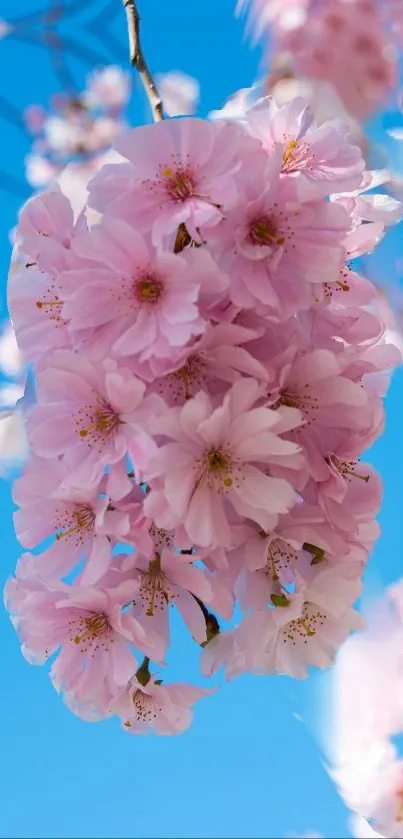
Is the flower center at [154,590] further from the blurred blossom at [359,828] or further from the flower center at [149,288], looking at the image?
the blurred blossom at [359,828]

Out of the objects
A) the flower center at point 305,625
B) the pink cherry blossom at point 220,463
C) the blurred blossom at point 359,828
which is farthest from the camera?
the blurred blossom at point 359,828

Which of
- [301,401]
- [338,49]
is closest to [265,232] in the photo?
[301,401]

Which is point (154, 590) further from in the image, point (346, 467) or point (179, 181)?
point (179, 181)

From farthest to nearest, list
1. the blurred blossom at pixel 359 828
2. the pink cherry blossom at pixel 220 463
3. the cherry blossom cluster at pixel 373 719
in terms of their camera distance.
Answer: the blurred blossom at pixel 359 828 → the cherry blossom cluster at pixel 373 719 → the pink cherry blossom at pixel 220 463

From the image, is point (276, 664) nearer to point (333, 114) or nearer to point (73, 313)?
point (73, 313)

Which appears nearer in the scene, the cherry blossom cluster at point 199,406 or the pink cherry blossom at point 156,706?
the cherry blossom cluster at point 199,406

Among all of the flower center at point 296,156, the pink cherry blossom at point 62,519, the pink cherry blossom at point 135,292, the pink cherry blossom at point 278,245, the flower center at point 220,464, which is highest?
the flower center at point 296,156

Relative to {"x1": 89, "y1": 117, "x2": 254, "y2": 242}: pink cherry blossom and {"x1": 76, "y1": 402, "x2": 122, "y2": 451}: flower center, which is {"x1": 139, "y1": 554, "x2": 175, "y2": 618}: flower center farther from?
{"x1": 89, "y1": 117, "x2": 254, "y2": 242}: pink cherry blossom

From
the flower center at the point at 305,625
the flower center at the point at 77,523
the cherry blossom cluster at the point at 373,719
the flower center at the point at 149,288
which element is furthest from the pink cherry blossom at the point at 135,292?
the cherry blossom cluster at the point at 373,719
